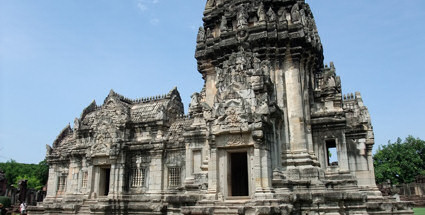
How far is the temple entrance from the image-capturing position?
23756mm

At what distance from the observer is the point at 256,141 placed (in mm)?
13016

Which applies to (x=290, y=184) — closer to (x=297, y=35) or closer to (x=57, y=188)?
(x=297, y=35)

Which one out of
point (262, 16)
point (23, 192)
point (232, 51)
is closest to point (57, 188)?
point (23, 192)

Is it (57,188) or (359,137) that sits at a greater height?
(359,137)

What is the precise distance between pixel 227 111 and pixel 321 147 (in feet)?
16.7

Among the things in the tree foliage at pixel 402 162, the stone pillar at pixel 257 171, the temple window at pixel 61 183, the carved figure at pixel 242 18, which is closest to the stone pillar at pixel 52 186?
the temple window at pixel 61 183

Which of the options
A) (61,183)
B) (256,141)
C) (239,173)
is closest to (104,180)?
(61,183)

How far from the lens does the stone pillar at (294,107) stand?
1495 cm

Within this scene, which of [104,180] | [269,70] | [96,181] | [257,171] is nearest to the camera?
[257,171]

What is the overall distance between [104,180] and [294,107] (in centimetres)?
1522

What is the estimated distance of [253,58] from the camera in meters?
15.1

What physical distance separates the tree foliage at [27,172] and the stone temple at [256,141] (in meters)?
40.6

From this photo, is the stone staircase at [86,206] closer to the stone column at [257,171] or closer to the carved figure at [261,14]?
the stone column at [257,171]

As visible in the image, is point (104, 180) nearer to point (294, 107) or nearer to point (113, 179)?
point (113, 179)
